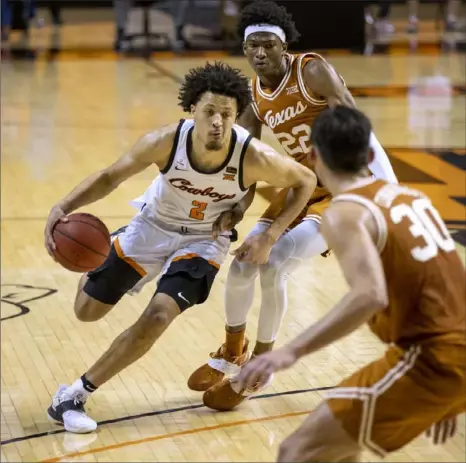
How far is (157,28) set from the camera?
21.3m

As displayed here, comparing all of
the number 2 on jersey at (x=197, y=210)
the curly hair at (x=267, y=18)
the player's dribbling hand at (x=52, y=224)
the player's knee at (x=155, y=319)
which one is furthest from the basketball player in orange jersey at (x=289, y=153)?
the player's dribbling hand at (x=52, y=224)

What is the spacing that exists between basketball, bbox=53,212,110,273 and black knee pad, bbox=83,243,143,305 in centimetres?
9

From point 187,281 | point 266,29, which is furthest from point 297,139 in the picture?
point 187,281

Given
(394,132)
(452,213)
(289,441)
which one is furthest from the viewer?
(394,132)

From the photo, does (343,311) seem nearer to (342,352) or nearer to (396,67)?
(342,352)

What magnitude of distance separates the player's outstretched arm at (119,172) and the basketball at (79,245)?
0.05 meters

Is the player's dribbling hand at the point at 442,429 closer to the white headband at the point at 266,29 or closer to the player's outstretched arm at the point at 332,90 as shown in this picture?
the player's outstretched arm at the point at 332,90

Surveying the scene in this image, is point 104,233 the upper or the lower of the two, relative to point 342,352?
upper

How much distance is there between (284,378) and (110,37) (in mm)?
15673

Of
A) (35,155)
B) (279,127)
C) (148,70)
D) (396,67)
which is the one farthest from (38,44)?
(279,127)

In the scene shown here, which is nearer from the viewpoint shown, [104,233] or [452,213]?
[104,233]

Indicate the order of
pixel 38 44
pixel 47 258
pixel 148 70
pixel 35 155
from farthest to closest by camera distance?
1. pixel 38 44
2. pixel 148 70
3. pixel 35 155
4. pixel 47 258

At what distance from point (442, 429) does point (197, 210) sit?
192 cm

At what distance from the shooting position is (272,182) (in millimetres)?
5340
